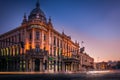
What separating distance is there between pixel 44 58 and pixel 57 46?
42.9 feet

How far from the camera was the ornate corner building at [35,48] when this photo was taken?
58.4 meters

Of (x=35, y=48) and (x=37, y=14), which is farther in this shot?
(x=37, y=14)

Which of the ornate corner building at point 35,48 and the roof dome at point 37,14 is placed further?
the roof dome at point 37,14

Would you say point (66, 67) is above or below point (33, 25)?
below

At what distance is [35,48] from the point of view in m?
59.2

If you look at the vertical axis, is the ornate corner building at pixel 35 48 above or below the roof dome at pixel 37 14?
below

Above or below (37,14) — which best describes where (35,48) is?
below

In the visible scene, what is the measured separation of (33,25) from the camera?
198 feet

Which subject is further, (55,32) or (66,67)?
(66,67)

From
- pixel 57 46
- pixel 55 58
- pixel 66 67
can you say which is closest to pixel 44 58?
pixel 55 58

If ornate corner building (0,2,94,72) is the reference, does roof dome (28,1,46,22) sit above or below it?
above

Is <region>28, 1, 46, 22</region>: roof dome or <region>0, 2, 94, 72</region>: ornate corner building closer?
<region>0, 2, 94, 72</region>: ornate corner building

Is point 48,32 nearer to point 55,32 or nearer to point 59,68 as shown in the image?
point 55,32

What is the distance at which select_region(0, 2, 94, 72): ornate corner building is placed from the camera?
192 ft
